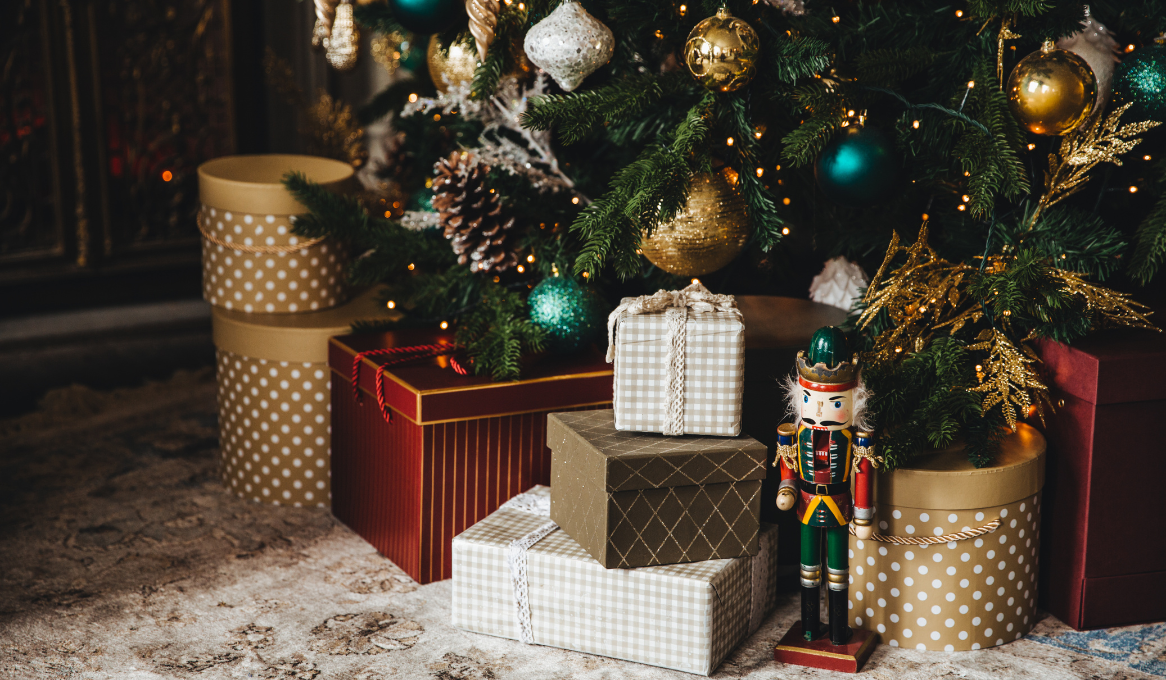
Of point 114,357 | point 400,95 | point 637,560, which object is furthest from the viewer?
point 114,357

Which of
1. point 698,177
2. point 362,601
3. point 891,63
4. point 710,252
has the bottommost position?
point 362,601

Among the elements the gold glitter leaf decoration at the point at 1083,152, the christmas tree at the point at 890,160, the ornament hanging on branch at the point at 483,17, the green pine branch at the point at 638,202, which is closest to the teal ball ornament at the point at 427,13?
the christmas tree at the point at 890,160

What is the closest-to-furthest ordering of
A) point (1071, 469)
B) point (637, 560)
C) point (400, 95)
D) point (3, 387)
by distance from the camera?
1. point (637, 560)
2. point (1071, 469)
3. point (400, 95)
4. point (3, 387)

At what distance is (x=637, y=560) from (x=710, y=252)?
1.64 feet

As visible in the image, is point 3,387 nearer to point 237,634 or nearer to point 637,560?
point 237,634

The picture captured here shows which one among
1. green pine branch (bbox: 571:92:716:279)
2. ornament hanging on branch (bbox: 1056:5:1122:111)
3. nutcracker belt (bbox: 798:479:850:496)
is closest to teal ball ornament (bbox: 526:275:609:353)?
green pine branch (bbox: 571:92:716:279)

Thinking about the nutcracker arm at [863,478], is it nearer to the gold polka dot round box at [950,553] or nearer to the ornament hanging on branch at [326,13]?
the gold polka dot round box at [950,553]

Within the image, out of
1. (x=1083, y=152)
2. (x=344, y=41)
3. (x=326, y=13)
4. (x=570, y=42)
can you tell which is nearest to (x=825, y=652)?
(x=1083, y=152)

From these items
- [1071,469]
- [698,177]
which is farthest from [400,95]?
[1071,469]

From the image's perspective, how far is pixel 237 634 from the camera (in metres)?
1.65

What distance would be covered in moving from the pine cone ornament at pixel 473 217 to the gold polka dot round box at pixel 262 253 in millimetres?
277

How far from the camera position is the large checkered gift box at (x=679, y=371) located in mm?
1602

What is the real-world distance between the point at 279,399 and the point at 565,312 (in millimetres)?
601

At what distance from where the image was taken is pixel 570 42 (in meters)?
1.57
